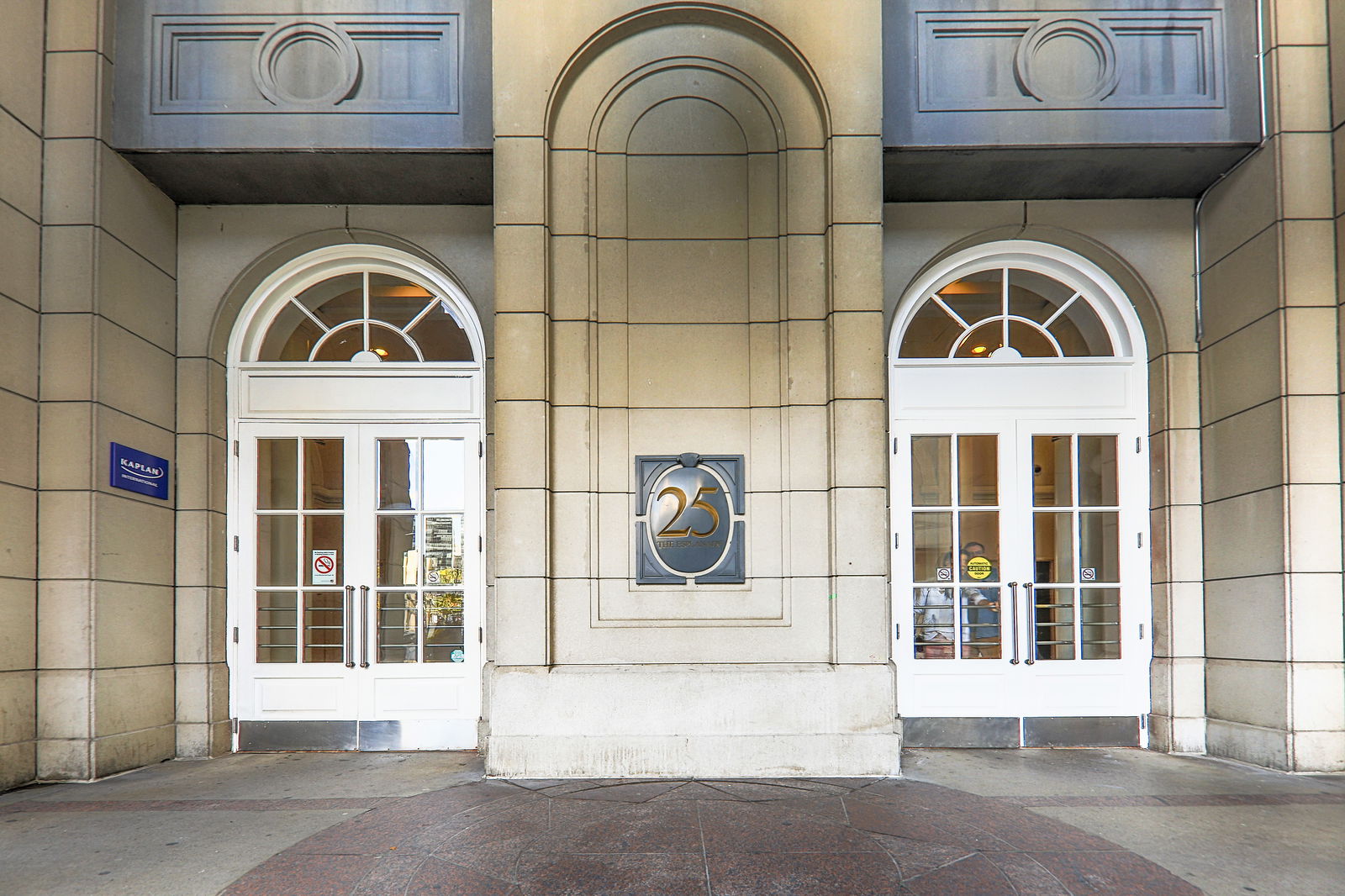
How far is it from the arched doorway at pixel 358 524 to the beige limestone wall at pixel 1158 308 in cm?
412

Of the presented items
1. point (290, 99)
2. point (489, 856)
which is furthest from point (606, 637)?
point (290, 99)

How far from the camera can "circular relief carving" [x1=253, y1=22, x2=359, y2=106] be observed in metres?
6.88

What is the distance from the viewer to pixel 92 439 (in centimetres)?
654

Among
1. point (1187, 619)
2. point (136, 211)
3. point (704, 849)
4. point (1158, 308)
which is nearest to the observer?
point (704, 849)

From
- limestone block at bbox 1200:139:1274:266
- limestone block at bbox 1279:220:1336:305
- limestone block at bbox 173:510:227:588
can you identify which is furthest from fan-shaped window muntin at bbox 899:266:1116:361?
limestone block at bbox 173:510:227:588

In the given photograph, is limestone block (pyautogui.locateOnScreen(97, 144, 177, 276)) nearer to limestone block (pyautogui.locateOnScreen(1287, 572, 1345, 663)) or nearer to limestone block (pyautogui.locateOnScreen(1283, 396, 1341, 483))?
limestone block (pyautogui.locateOnScreen(1283, 396, 1341, 483))

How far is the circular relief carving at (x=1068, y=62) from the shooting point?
6.89 metres

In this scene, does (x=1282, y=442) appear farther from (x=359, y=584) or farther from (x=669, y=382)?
(x=359, y=584)

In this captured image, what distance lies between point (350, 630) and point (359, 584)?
391 mm

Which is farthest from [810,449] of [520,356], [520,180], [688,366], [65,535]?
[65,535]

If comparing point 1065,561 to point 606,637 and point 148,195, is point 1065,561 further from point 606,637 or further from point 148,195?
point 148,195

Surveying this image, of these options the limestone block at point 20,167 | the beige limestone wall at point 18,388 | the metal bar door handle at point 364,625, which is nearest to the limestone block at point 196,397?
the beige limestone wall at point 18,388

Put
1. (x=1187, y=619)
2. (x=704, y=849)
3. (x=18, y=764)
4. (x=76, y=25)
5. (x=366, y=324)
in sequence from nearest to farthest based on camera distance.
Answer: (x=704, y=849)
(x=18, y=764)
(x=76, y=25)
(x=1187, y=619)
(x=366, y=324)

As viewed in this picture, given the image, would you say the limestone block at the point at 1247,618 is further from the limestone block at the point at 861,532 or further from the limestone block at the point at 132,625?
the limestone block at the point at 132,625
